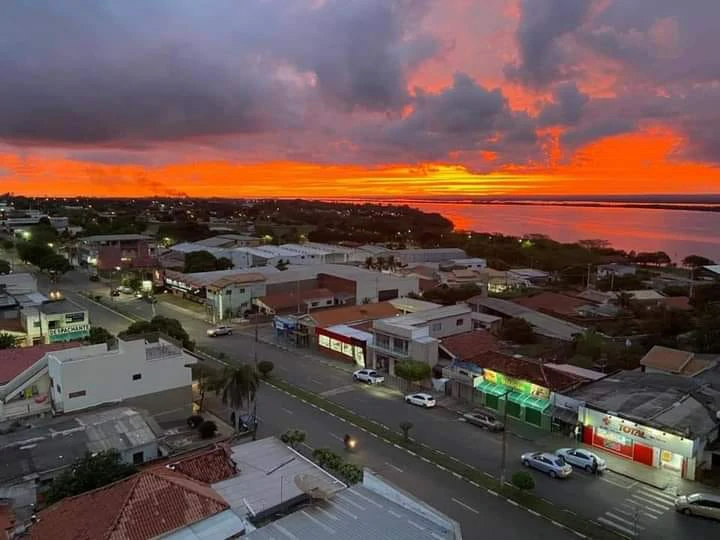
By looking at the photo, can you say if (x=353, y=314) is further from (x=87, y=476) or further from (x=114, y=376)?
(x=87, y=476)

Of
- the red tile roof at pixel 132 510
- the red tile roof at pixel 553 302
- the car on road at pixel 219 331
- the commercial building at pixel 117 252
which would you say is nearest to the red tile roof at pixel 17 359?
the car on road at pixel 219 331

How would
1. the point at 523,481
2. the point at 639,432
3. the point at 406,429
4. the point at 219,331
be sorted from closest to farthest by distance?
the point at 523,481 → the point at 639,432 → the point at 406,429 → the point at 219,331

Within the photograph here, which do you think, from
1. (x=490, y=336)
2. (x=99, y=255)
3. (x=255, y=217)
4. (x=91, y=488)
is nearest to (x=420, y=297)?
(x=490, y=336)

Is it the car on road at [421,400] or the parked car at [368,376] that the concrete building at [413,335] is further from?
the car on road at [421,400]

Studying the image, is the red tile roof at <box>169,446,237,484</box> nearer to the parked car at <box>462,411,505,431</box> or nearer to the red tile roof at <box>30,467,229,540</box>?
the red tile roof at <box>30,467,229,540</box>

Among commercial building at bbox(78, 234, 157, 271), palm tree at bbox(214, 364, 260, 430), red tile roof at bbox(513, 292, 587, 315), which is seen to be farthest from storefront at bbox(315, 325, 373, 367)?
commercial building at bbox(78, 234, 157, 271)

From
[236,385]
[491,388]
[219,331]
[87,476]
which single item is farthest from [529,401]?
[219,331]
